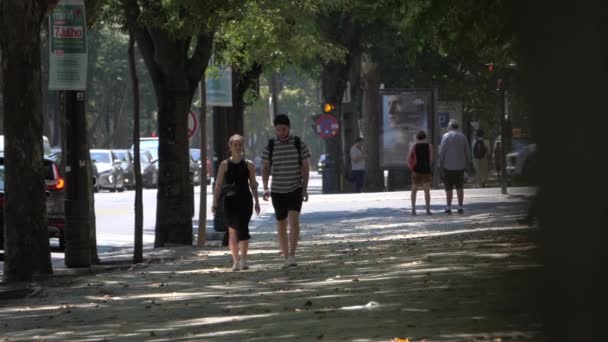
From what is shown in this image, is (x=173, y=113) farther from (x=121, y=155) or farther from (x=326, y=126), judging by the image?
(x=121, y=155)

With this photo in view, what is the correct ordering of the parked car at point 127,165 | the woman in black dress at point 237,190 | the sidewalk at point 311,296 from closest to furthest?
1. the sidewalk at point 311,296
2. the woman in black dress at point 237,190
3. the parked car at point 127,165

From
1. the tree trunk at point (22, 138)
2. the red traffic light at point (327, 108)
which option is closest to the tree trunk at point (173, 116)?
the tree trunk at point (22, 138)

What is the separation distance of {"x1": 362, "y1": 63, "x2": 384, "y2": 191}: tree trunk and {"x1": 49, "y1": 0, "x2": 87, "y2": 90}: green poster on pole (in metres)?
35.5

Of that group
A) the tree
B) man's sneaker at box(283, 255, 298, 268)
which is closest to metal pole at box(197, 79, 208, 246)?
the tree

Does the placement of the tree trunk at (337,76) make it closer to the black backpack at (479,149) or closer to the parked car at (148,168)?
the black backpack at (479,149)

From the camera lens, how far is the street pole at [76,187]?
659 inches

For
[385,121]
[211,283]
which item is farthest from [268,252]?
[385,121]

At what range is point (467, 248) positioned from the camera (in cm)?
1638

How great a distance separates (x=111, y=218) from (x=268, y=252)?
16.6m

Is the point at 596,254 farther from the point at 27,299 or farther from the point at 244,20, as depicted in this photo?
the point at 244,20

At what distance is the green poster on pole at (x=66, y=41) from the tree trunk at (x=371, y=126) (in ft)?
117

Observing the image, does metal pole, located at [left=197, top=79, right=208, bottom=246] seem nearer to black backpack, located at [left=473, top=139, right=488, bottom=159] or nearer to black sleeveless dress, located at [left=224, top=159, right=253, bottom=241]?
black sleeveless dress, located at [left=224, top=159, right=253, bottom=241]

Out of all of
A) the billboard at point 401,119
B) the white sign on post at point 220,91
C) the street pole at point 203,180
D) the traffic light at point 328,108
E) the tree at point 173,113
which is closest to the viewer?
the tree at point 173,113

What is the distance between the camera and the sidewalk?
7367 millimetres
